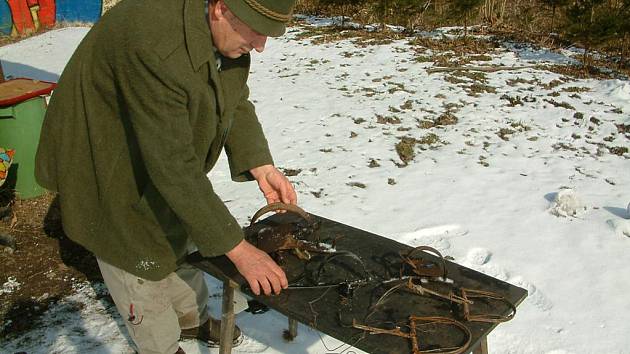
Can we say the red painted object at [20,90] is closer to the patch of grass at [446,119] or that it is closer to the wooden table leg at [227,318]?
the wooden table leg at [227,318]

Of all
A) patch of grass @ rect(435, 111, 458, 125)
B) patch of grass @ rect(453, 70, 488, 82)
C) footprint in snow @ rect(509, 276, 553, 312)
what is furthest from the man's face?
patch of grass @ rect(453, 70, 488, 82)

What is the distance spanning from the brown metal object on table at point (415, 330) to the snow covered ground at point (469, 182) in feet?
4.00

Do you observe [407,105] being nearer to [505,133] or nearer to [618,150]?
[505,133]

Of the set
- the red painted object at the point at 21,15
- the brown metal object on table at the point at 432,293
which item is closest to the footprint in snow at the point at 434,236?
the brown metal object on table at the point at 432,293

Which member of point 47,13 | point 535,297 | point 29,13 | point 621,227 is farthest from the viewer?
point 47,13

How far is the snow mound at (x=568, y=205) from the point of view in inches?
163

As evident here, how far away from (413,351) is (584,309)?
210 cm

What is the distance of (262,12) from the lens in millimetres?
1584

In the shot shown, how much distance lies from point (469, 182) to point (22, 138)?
3.74m

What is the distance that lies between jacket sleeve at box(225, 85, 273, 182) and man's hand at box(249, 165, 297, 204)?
4 centimetres

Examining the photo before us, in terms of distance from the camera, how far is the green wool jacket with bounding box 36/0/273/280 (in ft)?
5.20

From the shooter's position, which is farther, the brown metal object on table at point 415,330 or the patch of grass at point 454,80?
the patch of grass at point 454,80

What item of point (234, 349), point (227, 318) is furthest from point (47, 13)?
point (227, 318)

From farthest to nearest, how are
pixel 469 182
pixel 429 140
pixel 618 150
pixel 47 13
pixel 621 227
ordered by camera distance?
1. pixel 47 13
2. pixel 429 140
3. pixel 618 150
4. pixel 469 182
5. pixel 621 227
